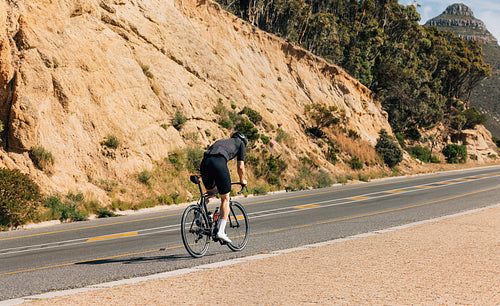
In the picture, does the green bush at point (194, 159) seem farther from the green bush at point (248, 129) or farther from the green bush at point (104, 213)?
the green bush at point (104, 213)

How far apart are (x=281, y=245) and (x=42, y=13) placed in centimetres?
1687

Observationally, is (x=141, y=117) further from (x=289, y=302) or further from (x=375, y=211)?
(x=289, y=302)

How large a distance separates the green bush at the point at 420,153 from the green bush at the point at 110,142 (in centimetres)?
3926

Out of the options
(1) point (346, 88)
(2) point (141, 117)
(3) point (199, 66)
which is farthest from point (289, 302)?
(1) point (346, 88)

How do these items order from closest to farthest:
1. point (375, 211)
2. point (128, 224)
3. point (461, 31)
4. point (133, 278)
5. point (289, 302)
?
1. point (289, 302)
2. point (133, 278)
3. point (128, 224)
4. point (375, 211)
5. point (461, 31)

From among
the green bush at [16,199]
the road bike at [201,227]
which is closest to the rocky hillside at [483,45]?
the green bush at [16,199]

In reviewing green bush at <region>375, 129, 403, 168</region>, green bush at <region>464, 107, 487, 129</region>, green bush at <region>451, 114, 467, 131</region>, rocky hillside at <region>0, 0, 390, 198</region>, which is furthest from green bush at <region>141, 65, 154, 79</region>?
green bush at <region>464, 107, 487, 129</region>

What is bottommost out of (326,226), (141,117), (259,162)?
(259,162)

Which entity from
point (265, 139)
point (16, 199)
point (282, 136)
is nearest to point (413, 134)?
point (282, 136)

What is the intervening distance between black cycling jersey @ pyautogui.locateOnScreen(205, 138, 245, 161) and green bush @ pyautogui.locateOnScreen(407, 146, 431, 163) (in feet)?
152

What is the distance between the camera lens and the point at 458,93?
247 ft

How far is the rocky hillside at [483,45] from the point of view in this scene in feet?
359

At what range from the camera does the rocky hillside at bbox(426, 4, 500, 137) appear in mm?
109500

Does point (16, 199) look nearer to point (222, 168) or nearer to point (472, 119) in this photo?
point (222, 168)
